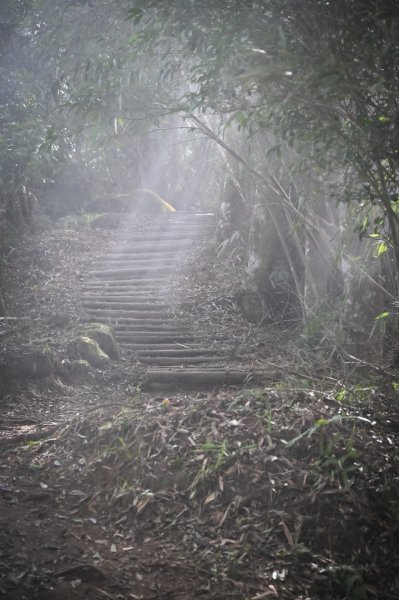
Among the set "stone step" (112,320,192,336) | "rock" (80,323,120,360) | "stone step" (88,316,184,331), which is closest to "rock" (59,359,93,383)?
"rock" (80,323,120,360)

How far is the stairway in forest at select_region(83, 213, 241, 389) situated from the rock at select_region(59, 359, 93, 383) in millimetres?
762

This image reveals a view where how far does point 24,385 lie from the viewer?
5719mm

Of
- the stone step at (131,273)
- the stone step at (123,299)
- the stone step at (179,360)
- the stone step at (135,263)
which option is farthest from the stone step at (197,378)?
the stone step at (135,263)

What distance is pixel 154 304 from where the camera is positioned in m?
8.66

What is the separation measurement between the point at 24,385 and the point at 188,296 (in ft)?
12.3

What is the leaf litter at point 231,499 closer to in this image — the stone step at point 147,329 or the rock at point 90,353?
the rock at point 90,353

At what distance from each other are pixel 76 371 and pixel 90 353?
0.39 metres

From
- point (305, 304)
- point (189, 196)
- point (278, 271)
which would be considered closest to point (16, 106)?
point (278, 271)

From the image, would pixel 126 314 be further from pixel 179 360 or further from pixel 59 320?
pixel 179 360

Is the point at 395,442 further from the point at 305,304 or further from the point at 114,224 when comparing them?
the point at 114,224

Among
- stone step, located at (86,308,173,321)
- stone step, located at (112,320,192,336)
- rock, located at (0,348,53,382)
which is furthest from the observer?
stone step, located at (86,308,173,321)

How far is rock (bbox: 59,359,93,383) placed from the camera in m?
6.07

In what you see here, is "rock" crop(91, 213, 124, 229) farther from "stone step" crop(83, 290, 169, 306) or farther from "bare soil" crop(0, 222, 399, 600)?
"bare soil" crop(0, 222, 399, 600)

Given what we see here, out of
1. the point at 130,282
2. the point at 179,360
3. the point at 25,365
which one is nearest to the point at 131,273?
the point at 130,282
